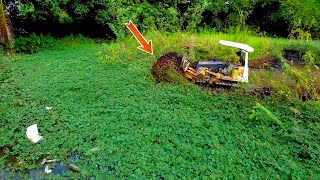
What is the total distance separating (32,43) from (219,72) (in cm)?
506

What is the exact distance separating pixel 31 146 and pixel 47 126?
460 millimetres

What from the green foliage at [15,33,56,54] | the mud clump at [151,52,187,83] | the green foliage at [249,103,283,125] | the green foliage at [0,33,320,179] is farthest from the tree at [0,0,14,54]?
the green foliage at [249,103,283,125]

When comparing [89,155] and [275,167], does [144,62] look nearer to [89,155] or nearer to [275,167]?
[89,155]

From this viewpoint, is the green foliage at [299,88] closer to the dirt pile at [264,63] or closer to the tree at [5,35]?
the dirt pile at [264,63]

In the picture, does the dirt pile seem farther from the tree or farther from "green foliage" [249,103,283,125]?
the tree

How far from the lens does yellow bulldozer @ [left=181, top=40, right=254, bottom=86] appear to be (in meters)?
5.80

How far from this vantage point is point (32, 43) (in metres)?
8.30

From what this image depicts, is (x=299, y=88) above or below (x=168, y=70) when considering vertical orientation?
below

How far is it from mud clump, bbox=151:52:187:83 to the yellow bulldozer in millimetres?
180

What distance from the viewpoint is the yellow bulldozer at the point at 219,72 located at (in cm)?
580

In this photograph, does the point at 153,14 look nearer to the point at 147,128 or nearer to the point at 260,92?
the point at 260,92

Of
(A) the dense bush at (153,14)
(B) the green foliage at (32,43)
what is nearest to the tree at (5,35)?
(B) the green foliage at (32,43)

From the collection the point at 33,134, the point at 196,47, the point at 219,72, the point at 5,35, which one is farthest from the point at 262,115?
the point at 5,35

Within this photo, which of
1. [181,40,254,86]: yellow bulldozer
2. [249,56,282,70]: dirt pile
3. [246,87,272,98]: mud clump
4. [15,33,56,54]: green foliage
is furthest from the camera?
[15,33,56,54]: green foliage
